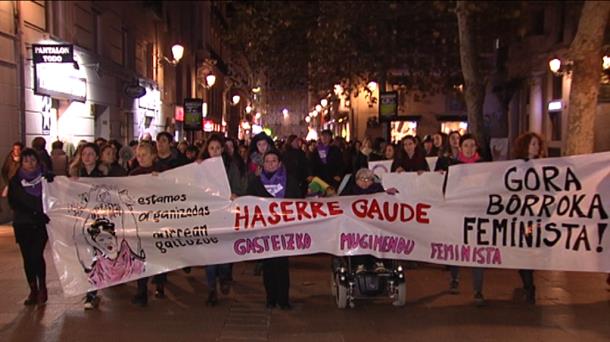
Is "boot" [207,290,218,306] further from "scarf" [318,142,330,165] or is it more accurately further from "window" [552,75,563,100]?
"window" [552,75,563,100]

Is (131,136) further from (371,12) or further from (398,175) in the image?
(398,175)

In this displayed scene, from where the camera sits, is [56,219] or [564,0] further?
[564,0]

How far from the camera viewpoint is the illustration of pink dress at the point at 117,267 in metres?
7.61

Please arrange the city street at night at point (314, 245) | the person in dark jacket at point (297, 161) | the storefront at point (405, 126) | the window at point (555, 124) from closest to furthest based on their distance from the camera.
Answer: the city street at night at point (314, 245)
the person in dark jacket at point (297, 161)
the window at point (555, 124)
the storefront at point (405, 126)

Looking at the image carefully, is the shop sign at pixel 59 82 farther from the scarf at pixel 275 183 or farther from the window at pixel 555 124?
the window at pixel 555 124

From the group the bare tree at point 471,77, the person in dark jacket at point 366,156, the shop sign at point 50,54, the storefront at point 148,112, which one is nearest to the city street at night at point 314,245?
the person in dark jacket at point 366,156

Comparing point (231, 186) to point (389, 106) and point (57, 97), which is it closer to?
point (57, 97)

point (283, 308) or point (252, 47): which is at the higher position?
point (252, 47)

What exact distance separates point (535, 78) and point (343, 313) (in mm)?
25723

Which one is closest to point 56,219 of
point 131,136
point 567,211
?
point 567,211

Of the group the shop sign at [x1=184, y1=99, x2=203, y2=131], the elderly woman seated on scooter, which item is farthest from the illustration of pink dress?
the shop sign at [x1=184, y1=99, x2=203, y2=131]

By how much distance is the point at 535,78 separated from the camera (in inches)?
1208

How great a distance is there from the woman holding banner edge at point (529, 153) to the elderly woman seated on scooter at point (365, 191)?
5.33 ft

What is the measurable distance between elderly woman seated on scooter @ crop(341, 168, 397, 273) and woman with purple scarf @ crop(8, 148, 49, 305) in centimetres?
340
